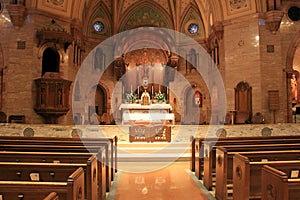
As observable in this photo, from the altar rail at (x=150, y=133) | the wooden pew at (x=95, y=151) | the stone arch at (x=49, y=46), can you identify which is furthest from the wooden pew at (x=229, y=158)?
the stone arch at (x=49, y=46)

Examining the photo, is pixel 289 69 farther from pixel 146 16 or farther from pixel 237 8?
pixel 146 16

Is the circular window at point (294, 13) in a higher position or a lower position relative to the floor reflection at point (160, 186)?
higher

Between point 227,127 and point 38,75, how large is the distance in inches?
361

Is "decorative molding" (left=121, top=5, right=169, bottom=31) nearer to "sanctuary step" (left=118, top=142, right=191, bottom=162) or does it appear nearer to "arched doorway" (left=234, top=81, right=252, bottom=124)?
"arched doorway" (left=234, top=81, right=252, bottom=124)

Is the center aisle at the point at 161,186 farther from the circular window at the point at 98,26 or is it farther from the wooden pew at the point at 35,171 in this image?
the circular window at the point at 98,26

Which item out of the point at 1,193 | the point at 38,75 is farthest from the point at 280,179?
the point at 38,75

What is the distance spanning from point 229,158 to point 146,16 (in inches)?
733

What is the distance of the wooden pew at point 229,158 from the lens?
4.31 meters

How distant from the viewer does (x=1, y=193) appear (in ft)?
8.34

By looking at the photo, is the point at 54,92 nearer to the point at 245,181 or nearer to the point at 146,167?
the point at 146,167

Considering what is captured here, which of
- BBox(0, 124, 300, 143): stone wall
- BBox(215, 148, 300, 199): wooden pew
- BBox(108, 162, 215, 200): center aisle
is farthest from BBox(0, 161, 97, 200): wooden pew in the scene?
BBox(0, 124, 300, 143): stone wall

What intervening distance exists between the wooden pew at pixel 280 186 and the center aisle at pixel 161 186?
226 centimetres

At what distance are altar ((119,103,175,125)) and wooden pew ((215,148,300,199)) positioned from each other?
316 inches

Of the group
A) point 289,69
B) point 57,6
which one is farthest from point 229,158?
point 57,6
